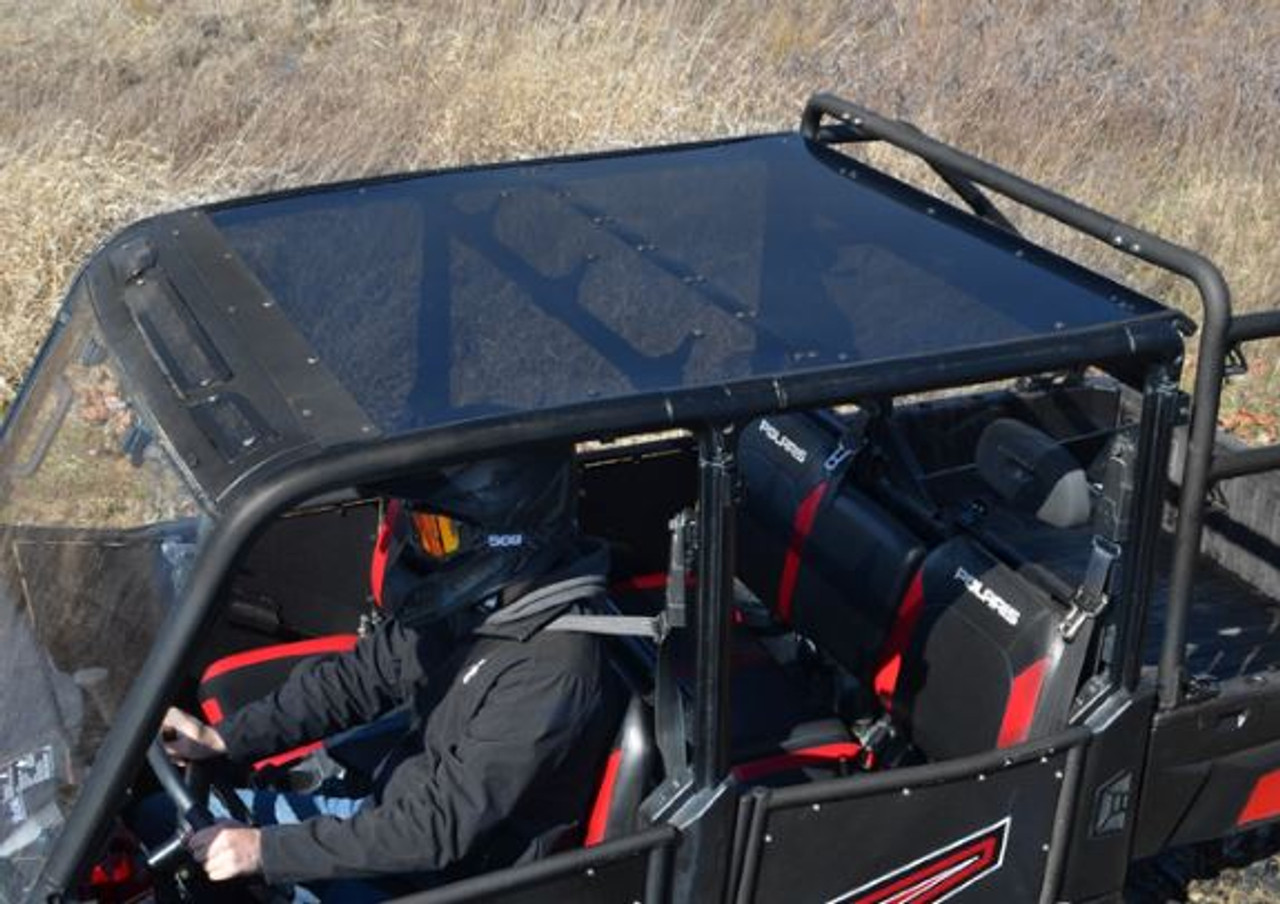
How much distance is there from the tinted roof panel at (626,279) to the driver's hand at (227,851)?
0.76m

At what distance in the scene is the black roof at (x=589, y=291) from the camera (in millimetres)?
2635

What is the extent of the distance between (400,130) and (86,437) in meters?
6.00

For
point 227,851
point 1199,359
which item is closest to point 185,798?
point 227,851

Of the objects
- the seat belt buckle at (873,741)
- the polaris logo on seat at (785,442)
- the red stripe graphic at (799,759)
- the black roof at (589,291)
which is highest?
the black roof at (589,291)

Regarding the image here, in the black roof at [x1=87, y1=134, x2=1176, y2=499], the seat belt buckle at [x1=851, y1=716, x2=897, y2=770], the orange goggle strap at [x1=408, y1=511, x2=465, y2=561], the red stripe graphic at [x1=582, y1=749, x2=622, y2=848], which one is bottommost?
the seat belt buckle at [x1=851, y1=716, x2=897, y2=770]

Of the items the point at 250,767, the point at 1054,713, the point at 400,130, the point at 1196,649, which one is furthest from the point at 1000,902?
the point at 400,130

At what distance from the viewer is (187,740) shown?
3271mm

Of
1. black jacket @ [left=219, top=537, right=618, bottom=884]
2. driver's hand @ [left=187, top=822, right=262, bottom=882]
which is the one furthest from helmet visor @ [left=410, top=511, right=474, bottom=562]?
driver's hand @ [left=187, top=822, right=262, bottom=882]

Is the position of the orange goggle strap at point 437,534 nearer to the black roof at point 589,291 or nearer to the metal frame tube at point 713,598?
the black roof at point 589,291

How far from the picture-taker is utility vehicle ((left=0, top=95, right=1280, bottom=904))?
2592 mm

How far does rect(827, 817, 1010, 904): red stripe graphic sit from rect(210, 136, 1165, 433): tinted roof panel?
90 centimetres

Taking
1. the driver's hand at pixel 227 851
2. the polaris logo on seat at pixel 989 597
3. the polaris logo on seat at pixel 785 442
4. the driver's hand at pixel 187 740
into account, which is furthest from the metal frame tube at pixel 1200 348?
the driver's hand at pixel 187 740

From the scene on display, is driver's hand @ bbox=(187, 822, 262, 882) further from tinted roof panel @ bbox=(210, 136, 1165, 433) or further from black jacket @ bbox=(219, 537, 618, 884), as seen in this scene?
tinted roof panel @ bbox=(210, 136, 1165, 433)

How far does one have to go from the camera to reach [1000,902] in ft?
10.4
